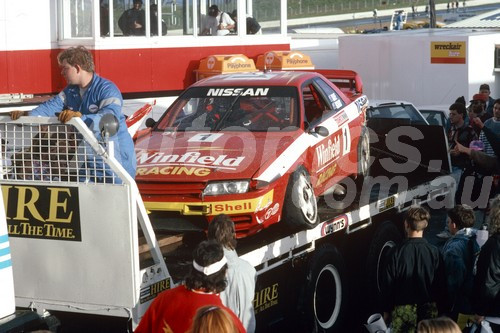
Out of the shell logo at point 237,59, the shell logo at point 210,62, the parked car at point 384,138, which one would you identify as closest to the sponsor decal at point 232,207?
the parked car at point 384,138

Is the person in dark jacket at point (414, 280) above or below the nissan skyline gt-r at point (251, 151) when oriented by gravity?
below

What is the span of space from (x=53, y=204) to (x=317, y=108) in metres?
4.33

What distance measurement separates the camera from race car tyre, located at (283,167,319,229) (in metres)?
7.88

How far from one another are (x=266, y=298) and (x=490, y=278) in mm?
1800

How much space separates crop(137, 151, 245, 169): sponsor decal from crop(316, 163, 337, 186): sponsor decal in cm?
117

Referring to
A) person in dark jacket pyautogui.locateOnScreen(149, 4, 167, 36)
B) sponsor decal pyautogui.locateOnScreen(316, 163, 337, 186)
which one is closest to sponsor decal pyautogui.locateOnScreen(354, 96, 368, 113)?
sponsor decal pyautogui.locateOnScreen(316, 163, 337, 186)

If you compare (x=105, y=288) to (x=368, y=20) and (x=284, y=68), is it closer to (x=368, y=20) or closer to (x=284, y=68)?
(x=284, y=68)

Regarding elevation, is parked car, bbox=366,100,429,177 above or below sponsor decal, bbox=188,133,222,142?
below

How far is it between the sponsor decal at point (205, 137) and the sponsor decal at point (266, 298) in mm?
1606

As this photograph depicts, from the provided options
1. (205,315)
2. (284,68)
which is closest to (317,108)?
(205,315)

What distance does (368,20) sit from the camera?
68.9 meters

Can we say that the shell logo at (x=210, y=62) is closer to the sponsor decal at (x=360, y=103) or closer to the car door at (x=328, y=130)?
the sponsor decal at (x=360, y=103)

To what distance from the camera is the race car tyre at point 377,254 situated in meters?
8.91

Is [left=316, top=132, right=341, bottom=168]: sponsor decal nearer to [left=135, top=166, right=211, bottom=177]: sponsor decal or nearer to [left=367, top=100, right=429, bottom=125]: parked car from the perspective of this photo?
[left=135, top=166, right=211, bottom=177]: sponsor decal
